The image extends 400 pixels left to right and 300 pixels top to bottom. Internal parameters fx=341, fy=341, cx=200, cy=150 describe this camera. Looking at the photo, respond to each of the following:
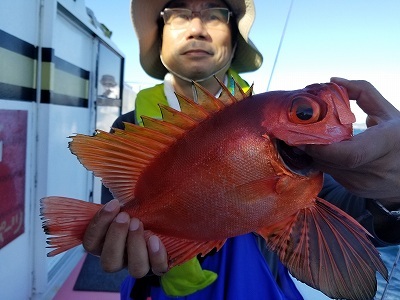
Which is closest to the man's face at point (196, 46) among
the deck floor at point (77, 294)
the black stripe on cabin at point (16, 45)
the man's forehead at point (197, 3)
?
the man's forehead at point (197, 3)

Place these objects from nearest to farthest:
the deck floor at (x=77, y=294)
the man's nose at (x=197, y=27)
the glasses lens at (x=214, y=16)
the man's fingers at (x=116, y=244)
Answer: the man's fingers at (x=116, y=244) → the man's nose at (x=197, y=27) → the glasses lens at (x=214, y=16) → the deck floor at (x=77, y=294)

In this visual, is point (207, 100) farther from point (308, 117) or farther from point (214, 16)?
point (214, 16)

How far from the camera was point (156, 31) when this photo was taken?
6.97 ft

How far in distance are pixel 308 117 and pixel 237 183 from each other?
252 millimetres

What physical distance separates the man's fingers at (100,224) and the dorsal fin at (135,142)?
0.06m

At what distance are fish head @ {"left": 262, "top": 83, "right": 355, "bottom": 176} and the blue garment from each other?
736 millimetres

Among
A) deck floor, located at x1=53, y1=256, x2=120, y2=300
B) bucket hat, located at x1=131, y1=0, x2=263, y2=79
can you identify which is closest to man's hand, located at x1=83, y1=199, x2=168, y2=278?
bucket hat, located at x1=131, y1=0, x2=263, y2=79

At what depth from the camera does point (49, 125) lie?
2.79 metres

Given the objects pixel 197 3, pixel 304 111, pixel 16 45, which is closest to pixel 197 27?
pixel 197 3

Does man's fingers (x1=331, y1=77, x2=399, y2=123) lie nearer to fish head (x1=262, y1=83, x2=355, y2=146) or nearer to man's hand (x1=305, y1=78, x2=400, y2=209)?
man's hand (x1=305, y1=78, x2=400, y2=209)

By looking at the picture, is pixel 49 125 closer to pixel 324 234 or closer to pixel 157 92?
pixel 157 92

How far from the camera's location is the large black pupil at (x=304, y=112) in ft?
2.87

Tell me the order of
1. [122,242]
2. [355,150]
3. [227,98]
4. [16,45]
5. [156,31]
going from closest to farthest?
[355,150]
[227,98]
[122,242]
[156,31]
[16,45]

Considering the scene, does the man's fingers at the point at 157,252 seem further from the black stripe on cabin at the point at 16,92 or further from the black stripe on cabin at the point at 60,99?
the black stripe on cabin at the point at 60,99
